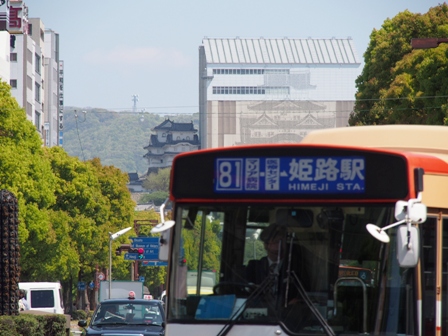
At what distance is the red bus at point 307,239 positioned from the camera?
28.7 feet

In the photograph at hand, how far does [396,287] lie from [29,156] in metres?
36.0

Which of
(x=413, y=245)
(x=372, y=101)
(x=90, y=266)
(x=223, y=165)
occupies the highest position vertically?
(x=372, y=101)

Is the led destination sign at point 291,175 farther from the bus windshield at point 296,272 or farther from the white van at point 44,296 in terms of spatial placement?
the white van at point 44,296

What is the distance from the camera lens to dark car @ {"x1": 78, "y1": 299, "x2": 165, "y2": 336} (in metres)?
19.8

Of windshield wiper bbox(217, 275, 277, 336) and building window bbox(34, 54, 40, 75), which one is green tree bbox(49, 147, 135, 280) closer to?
building window bbox(34, 54, 40, 75)

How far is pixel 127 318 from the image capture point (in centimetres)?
2050

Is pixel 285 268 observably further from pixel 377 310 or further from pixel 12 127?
pixel 12 127

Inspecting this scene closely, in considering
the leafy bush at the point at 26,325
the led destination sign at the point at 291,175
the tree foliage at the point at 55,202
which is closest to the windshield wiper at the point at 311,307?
the led destination sign at the point at 291,175

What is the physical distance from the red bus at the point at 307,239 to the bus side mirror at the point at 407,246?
134 millimetres

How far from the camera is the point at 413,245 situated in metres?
8.06

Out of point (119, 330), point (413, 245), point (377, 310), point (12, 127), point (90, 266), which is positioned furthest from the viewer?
point (90, 266)

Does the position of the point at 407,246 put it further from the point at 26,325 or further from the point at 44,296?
the point at 44,296

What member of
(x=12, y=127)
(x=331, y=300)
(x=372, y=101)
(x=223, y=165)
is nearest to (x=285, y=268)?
(x=331, y=300)

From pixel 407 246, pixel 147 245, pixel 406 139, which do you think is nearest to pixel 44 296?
pixel 147 245
